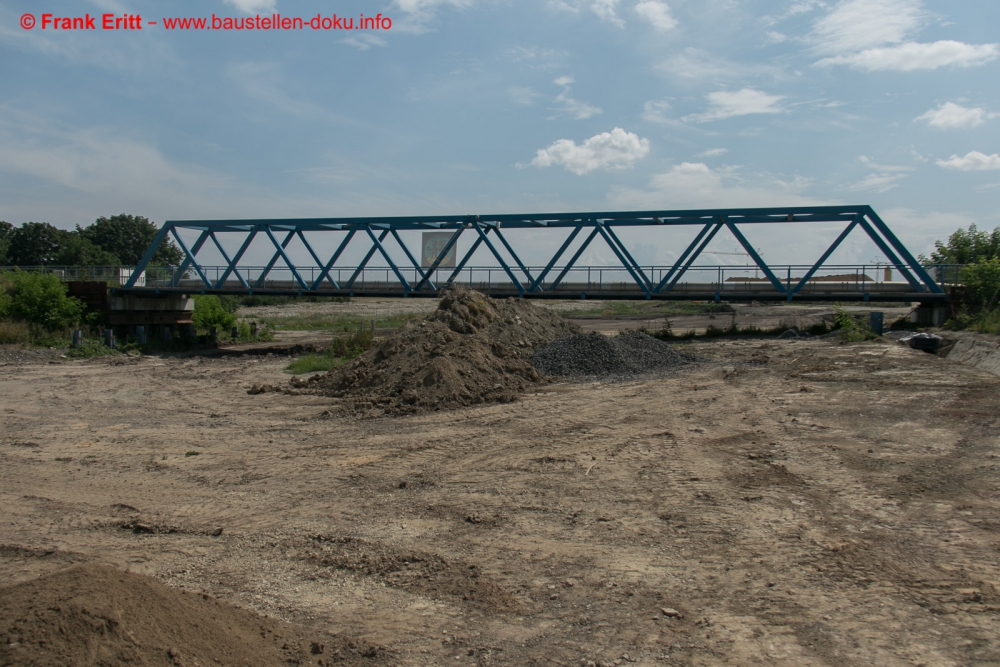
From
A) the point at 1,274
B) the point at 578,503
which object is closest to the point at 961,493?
the point at 578,503

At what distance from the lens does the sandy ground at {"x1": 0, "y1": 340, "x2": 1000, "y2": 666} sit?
198 inches

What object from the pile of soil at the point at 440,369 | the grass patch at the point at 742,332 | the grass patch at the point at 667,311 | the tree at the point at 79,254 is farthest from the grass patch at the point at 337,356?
the tree at the point at 79,254

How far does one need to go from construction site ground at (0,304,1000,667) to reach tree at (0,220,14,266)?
78464 mm

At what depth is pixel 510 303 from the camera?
82.4 ft

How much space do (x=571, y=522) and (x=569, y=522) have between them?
22 mm

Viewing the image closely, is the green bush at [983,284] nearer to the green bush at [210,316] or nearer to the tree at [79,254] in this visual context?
the green bush at [210,316]

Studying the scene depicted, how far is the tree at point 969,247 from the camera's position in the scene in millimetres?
35625

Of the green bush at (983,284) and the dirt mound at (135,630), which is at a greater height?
the green bush at (983,284)

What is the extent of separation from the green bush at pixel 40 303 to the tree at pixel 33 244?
55.4 meters

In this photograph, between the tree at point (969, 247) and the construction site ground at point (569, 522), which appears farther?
the tree at point (969, 247)

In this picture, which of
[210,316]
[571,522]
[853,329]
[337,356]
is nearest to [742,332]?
[853,329]

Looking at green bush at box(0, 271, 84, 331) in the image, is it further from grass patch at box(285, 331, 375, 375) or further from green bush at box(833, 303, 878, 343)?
green bush at box(833, 303, 878, 343)

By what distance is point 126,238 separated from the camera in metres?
87.4

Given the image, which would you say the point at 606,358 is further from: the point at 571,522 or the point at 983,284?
the point at 983,284
